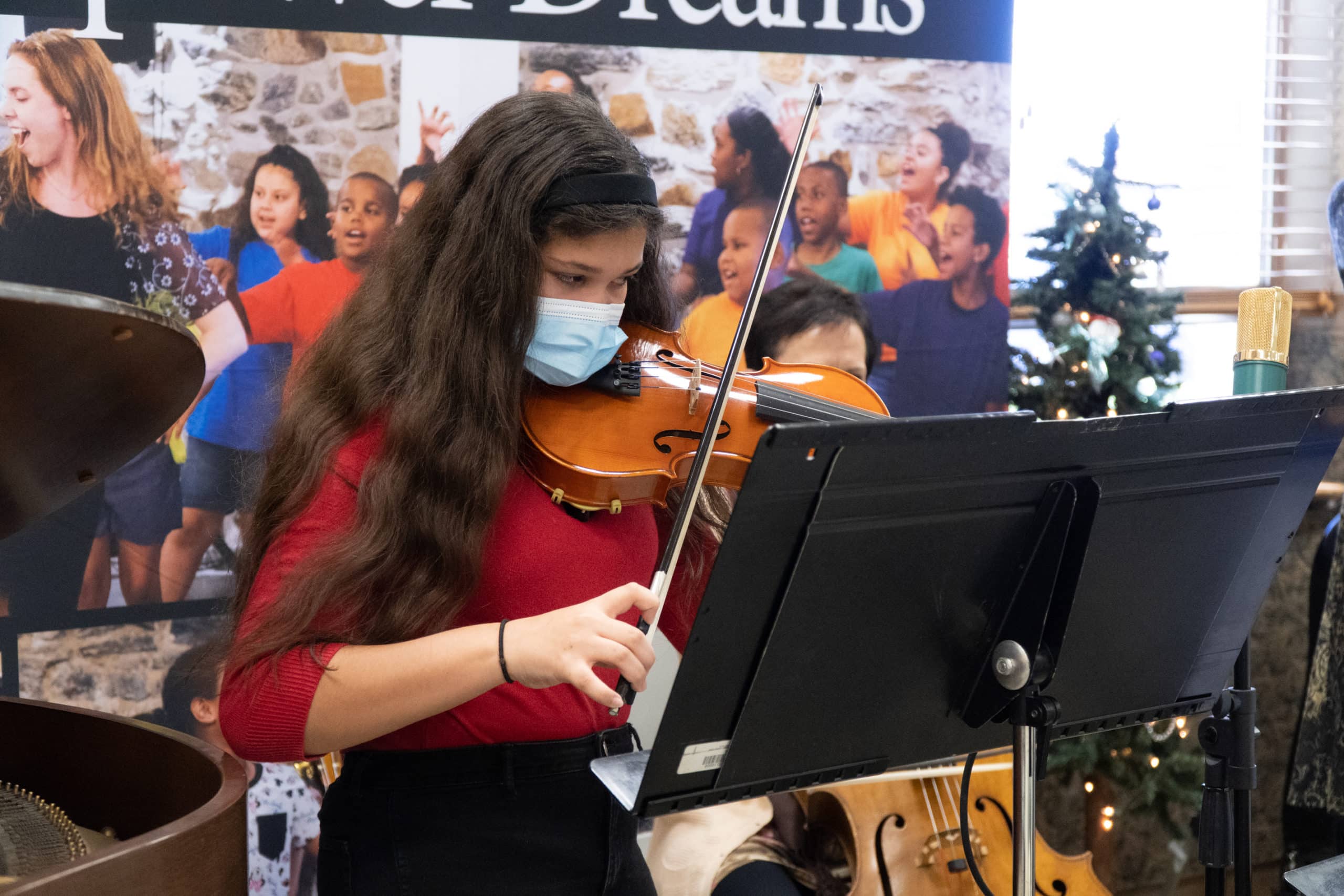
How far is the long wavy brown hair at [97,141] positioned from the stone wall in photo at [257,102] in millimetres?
28

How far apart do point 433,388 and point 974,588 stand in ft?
1.91

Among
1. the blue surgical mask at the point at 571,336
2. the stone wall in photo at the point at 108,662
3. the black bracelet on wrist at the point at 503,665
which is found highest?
the blue surgical mask at the point at 571,336

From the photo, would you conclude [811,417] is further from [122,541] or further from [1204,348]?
[1204,348]

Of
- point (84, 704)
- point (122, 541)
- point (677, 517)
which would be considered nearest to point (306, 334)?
point (122, 541)

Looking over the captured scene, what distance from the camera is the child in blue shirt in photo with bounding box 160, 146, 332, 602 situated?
2012mm

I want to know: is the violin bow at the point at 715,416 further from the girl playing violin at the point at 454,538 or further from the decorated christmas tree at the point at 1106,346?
the decorated christmas tree at the point at 1106,346

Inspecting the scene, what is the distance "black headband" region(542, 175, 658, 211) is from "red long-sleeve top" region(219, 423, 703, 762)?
30 centimetres

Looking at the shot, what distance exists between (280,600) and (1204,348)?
9.38 ft

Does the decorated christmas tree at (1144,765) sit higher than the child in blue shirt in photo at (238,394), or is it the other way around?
the child in blue shirt in photo at (238,394)

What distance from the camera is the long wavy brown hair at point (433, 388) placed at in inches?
44.8

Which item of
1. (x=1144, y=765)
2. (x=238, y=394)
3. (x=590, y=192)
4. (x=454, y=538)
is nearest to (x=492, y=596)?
(x=454, y=538)

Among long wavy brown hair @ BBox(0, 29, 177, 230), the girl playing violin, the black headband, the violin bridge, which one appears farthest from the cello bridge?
long wavy brown hair @ BBox(0, 29, 177, 230)

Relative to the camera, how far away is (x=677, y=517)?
109 centimetres

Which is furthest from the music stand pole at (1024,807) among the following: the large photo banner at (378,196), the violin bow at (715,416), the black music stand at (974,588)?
the large photo banner at (378,196)
